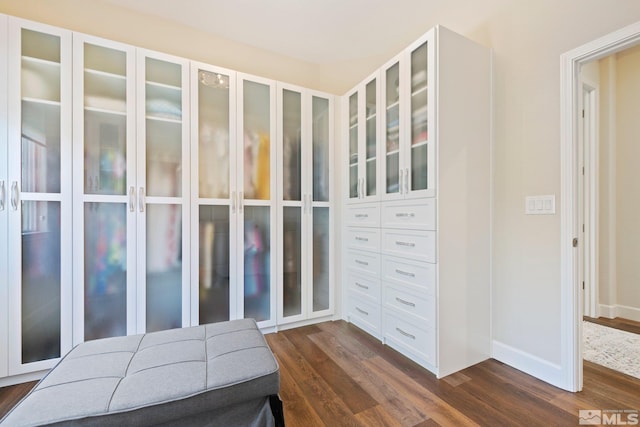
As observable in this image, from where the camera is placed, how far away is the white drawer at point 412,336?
1.88 m

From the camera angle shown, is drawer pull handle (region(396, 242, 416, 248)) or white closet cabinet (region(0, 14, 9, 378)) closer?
white closet cabinet (region(0, 14, 9, 378))

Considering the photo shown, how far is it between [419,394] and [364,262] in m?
1.11

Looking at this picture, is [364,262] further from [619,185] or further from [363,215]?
[619,185]

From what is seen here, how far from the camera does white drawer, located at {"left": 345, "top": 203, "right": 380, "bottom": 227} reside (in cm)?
243

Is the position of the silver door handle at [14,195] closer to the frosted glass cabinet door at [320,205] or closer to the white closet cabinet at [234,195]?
the white closet cabinet at [234,195]

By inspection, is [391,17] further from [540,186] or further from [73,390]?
[73,390]

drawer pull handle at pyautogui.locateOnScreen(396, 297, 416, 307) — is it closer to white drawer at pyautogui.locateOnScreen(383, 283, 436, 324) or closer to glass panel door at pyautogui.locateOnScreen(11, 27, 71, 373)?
white drawer at pyautogui.locateOnScreen(383, 283, 436, 324)

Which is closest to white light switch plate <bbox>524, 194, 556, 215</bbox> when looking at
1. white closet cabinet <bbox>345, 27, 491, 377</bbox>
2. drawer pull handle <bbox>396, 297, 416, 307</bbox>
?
white closet cabinet <bbox>345, 27, 491, 377</bbox>

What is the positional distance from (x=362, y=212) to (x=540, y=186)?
1309mm

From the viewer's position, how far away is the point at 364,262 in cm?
256

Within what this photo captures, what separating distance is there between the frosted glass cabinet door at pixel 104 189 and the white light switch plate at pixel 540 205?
2.75m

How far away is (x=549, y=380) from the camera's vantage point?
1.76m

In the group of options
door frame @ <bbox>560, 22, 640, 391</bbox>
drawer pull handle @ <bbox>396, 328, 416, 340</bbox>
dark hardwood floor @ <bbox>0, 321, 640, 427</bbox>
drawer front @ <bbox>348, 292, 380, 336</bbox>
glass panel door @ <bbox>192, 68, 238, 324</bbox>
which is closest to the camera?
dark hardwood floor @ <bbox>0, 321, 640, 427</bbox>

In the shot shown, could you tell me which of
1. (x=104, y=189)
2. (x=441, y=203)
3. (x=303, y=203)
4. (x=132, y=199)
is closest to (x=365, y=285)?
(x=303, y=203)
